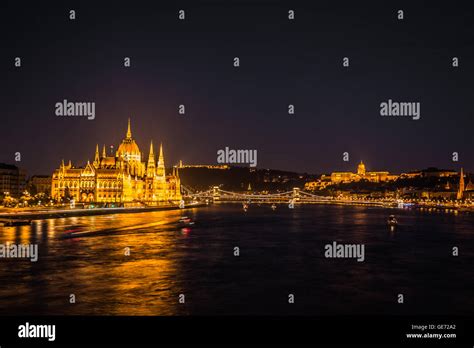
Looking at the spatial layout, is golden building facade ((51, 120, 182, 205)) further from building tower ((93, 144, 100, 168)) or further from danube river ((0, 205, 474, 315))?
danube river ((0, 205, 474, 315))

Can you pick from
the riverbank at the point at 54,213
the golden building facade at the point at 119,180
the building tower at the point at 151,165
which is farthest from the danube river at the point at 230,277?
the building tower at the point at 151,165

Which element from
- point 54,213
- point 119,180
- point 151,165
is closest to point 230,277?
point 54,213

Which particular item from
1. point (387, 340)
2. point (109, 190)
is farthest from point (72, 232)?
point (109, 190)

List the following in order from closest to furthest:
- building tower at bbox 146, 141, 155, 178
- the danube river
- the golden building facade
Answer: the danube river, the golden building facade, building tower at bbox 146, 141, 155, 178

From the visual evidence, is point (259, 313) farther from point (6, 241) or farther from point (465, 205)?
point (465, 205)

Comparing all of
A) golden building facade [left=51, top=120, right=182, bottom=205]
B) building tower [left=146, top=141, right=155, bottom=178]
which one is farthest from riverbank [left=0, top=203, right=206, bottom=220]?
building tower [left=146, top=141, right=155, bottom=178]
